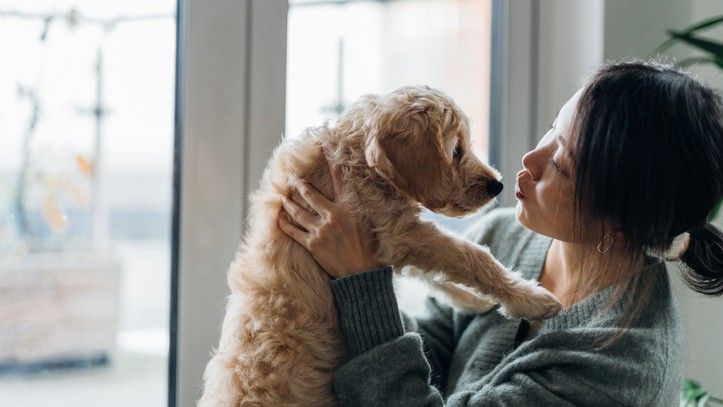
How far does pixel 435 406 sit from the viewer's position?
4.15 ft

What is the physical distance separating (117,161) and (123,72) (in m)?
0.18

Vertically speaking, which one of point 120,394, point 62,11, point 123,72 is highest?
point 62,11

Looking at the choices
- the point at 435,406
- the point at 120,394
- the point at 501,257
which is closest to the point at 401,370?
the point at 435,406

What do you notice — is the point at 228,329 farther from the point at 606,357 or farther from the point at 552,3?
the point at 552,3

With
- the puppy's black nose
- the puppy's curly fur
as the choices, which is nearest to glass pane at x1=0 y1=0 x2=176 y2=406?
the puppy's curly fur

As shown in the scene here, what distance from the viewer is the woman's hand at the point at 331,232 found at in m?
1.29

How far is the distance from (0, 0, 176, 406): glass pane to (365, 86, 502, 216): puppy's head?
51cm

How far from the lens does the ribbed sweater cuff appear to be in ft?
4.20

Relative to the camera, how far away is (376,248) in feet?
4.43

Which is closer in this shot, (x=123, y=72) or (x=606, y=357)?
(x=606, y=357)

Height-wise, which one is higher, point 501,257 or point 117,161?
point 117,161

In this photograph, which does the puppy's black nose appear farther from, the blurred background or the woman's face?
the blurred background

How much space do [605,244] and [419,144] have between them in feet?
1.25

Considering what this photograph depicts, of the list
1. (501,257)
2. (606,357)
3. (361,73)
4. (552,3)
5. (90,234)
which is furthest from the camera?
(552,3)
